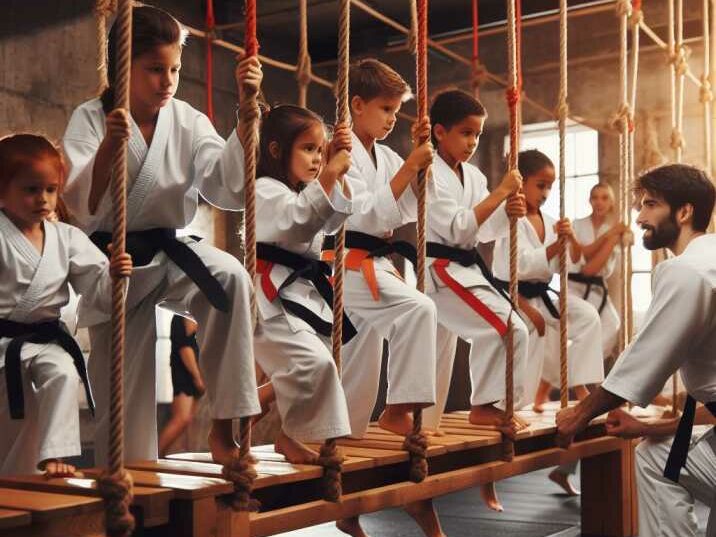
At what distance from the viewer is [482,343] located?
3.60m

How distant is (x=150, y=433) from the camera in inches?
102

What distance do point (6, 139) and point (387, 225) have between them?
3.99 feet

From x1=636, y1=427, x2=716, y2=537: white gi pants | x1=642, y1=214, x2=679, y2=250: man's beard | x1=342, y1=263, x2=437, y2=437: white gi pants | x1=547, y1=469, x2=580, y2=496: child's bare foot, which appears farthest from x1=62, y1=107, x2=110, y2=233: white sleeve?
x1=547, y1=469, x2=580, y2=496: child's bare foot

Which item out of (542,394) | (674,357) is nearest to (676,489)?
(674,357)

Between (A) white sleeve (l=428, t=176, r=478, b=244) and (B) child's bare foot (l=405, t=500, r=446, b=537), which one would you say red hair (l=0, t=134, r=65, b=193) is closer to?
(A) white sleeve (l=428, t=176, r=478, b=244)

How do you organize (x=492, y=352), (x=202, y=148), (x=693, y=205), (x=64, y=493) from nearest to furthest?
(x=64, y=493)
(x=202, y=148)
(x=693, y=205)
(x=492, y=352)

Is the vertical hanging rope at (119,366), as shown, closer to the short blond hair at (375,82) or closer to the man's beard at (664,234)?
the short blond hair at (375,82)

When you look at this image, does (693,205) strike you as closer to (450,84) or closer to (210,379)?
(210,379)

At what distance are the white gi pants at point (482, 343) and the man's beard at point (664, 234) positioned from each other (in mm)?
778

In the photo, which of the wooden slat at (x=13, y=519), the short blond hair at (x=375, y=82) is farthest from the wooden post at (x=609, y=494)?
the wooden slat at (x=13, y=519)

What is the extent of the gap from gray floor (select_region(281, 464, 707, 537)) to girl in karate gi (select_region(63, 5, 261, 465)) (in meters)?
2.01

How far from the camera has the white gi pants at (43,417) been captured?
2191mm

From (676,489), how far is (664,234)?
2.36 feet

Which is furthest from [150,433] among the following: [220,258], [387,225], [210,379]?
[387,225]
